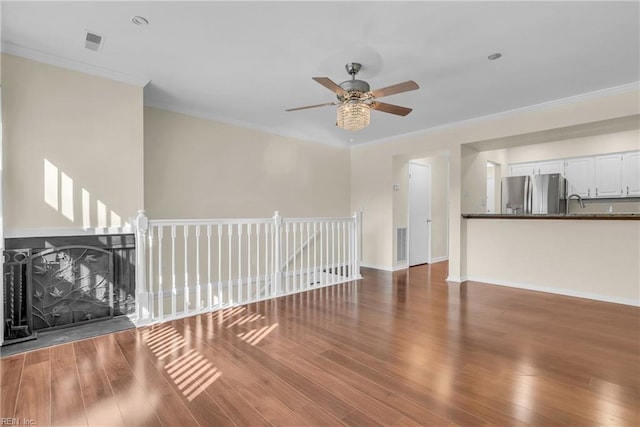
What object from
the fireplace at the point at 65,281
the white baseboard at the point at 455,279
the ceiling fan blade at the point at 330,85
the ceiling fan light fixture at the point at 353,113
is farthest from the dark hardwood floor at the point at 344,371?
the ceiling fan blade at the point at 330,85

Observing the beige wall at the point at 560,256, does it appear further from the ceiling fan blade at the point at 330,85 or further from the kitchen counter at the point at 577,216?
the ceiling fan blade at the point at 330,85

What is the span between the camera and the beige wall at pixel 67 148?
2.79 meters

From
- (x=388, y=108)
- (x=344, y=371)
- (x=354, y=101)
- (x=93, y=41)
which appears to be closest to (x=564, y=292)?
(x=388, y=108)

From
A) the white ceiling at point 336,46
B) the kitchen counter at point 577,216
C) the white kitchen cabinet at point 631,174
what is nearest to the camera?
the white ceiling at point 336,46

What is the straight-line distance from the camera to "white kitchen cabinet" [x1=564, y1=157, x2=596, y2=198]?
227 inches

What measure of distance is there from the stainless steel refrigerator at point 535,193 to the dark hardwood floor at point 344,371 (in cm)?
279

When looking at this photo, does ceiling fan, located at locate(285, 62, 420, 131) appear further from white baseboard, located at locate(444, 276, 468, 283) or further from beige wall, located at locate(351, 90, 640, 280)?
white baseboard, located at locate(444, 276, 468, 283)

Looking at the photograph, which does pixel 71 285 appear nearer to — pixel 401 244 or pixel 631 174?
pixel 401 244

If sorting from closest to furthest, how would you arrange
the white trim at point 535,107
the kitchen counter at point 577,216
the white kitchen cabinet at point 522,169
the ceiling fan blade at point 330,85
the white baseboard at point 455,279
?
1. the ceiling fan blade at point 330,85
2. the white trim at point 535,107
3. the kitchen counter at point 577,216
4. the white baseboard at point 455,279
5. the white kitchen cabinet at point 522,169

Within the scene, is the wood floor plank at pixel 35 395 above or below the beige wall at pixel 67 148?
below

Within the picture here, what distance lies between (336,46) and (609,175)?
5818 millimetres

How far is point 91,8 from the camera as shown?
2291 millimetres

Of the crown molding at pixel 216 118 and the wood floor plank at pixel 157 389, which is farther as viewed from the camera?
the crown molding at pixel 216 118

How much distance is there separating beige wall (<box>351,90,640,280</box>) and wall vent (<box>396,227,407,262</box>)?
0.62 feet
